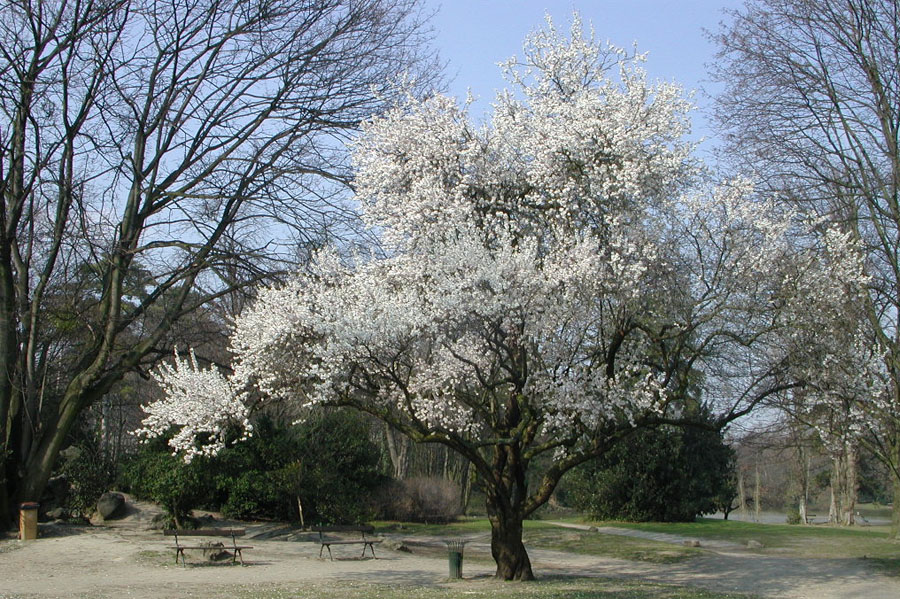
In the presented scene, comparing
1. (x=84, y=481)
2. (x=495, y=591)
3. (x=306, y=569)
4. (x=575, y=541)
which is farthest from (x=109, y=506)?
(x=495, y=591)

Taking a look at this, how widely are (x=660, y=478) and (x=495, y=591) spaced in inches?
639

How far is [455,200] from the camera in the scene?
1175 centimetres

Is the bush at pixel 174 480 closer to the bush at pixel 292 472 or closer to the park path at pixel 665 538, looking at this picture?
the bush at pixel 292 472

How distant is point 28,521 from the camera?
16703 mm

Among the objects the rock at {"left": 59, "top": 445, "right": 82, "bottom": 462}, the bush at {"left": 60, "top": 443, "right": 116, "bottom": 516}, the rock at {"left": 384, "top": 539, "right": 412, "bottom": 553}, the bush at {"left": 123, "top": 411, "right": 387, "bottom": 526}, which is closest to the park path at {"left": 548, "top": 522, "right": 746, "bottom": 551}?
the rock at {"left": 384, "top": 539, "right": 412, "bottom": 553}

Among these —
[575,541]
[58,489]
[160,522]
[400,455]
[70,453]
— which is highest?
[70,453]

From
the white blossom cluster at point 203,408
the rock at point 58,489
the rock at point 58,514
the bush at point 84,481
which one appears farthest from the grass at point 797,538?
the rock at point 58,489

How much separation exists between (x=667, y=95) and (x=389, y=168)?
418cm

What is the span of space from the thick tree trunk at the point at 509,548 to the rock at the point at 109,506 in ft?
40.5

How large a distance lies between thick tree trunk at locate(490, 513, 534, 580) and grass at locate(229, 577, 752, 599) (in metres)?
0.31

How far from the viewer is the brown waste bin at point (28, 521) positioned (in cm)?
1666

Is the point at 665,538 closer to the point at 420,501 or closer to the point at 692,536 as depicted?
the point at 692,536

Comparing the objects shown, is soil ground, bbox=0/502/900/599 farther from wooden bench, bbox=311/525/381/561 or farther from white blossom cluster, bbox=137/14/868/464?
white blossom cluster, bbox=137/14/868/464

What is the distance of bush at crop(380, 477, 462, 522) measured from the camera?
2628cm
